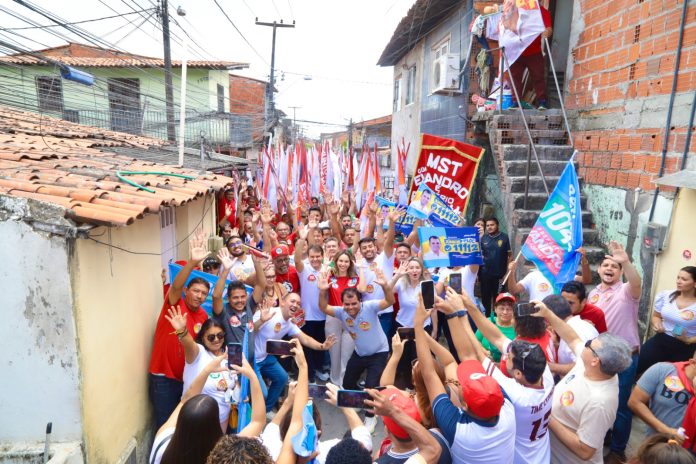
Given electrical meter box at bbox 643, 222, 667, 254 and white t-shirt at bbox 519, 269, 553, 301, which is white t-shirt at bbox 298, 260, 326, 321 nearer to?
white t-shirt at bbox 519, 269, 553, 301

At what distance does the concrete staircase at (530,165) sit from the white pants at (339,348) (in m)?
2.90

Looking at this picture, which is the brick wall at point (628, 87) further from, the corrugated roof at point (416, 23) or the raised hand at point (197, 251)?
the raised hand at point (197, 251)

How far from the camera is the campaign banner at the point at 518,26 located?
753 cm

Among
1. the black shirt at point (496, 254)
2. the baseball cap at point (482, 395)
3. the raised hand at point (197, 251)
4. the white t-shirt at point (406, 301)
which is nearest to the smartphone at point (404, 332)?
the baseball cap at point (482, 395)

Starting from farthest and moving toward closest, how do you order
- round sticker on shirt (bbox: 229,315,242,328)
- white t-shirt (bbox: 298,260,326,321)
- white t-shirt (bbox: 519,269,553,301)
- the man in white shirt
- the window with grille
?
the window with grille, white t-shirt (bbox: 298,260,326,321), white t-shirt (bbox: 519,269,553,301), round sticker on shirt (bbox: 229,315,242,328), the man in white shirt

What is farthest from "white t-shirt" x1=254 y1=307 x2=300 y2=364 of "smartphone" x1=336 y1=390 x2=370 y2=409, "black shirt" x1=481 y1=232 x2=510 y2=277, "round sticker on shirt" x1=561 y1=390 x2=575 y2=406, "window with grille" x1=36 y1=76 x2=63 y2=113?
"window with grille" x1=36 y1=76 x2=63 y2=113

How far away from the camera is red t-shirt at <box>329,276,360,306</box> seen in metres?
5.44

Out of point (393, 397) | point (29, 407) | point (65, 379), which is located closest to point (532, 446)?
point (393, 397)

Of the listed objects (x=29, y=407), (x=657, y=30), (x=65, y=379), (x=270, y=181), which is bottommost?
(x=29, y=407)

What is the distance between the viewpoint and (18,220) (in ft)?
9.77

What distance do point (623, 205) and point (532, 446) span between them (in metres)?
4.57

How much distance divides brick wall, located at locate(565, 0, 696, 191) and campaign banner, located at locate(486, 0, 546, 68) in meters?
0.74

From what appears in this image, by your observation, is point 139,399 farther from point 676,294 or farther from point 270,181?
point 270,181

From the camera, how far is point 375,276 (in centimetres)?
552
